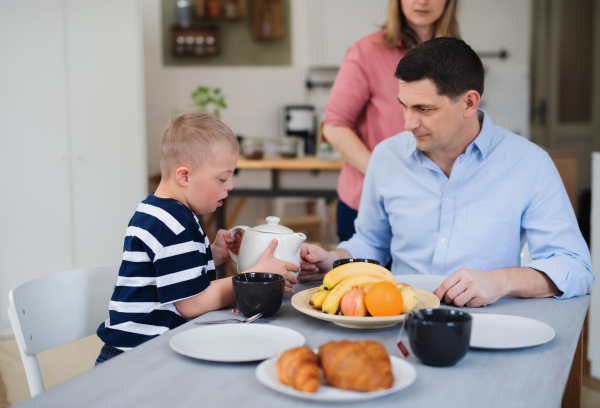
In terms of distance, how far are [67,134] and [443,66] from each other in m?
2.86

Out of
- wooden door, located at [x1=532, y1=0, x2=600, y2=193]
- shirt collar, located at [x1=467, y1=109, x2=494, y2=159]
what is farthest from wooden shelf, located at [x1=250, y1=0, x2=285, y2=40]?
shirt collar, located at [x1=467, y1=109, x2=494, y2=159]

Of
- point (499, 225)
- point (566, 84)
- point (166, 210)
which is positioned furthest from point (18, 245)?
point (566, 84)

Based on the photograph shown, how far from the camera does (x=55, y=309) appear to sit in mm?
1312

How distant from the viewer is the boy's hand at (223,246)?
1.46 m

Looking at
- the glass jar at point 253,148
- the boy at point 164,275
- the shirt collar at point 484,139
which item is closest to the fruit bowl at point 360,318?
the boy at point 164,275

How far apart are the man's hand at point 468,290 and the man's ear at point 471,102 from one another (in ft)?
1.48

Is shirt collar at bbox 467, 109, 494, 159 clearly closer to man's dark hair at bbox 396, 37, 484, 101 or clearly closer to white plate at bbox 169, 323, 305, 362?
man's dark hair at bbox 396, 37, 484, 101

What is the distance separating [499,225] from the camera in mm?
1453

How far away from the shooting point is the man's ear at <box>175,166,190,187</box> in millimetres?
1307

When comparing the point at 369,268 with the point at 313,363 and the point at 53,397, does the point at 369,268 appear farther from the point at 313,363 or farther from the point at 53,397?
the point at 53,397

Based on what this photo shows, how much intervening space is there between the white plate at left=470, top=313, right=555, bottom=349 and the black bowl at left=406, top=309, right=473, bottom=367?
9 cm

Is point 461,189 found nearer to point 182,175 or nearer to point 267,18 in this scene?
point 182,175

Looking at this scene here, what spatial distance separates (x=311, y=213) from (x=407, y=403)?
14.8 feet

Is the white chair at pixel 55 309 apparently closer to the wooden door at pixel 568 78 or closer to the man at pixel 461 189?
the man at pixel 461 189
